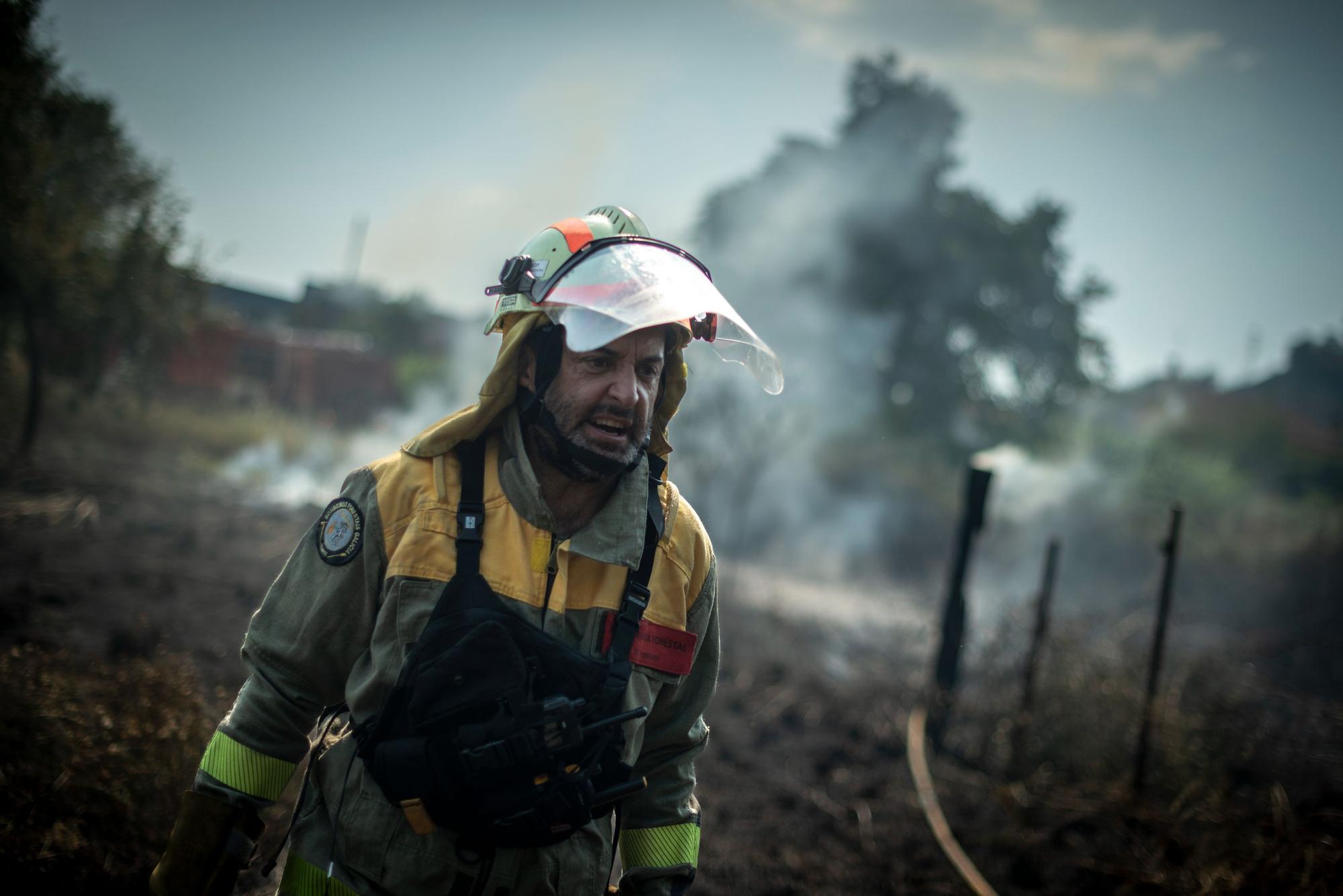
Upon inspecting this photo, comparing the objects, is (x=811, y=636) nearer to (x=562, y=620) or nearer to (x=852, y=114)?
(x=562, y=620)

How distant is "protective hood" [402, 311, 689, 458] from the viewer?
6.31ft

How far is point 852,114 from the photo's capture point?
28.3 m

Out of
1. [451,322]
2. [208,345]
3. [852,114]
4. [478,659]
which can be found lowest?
[478,659]

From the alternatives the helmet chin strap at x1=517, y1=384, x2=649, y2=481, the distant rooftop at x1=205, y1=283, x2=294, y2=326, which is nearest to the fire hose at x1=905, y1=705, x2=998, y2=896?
the helmet chin strap at x1=517, y1=384, x2=649, y2=481

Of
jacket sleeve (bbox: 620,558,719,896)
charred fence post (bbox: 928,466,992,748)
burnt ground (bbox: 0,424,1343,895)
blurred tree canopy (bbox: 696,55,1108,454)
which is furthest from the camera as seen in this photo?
A: blurred tree canopy (bbox: 696,55,1108,454)

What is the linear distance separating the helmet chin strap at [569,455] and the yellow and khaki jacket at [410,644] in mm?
61

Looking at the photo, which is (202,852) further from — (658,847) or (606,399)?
(606,399)

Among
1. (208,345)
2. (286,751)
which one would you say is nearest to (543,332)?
(286,751)

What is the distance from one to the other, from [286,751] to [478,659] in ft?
1.71

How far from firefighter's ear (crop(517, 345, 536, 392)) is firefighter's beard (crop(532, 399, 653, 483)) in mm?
106

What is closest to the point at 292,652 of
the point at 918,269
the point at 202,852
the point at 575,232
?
the point at 202,852

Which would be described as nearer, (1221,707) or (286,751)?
(286,751)

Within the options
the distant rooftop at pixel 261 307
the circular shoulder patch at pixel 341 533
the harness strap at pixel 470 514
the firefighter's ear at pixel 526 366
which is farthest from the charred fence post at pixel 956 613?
the distant rooftop at pixel 261 307

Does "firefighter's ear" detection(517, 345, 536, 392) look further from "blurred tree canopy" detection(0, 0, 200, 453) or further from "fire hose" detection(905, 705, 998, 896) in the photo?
"blurred tree canopy" detection(0, 0, 200, 453)
